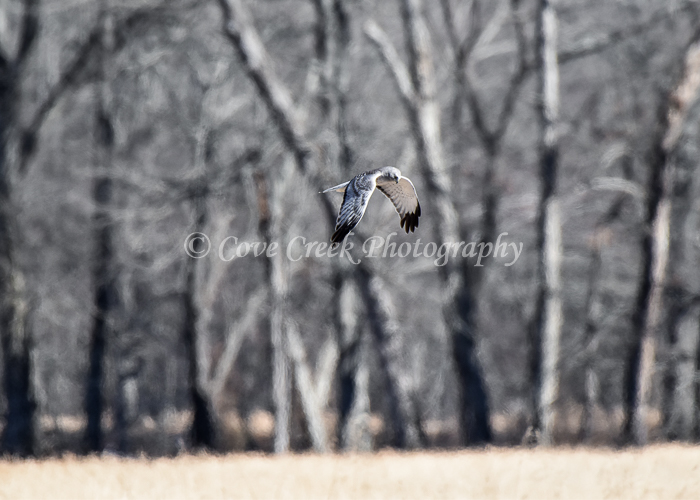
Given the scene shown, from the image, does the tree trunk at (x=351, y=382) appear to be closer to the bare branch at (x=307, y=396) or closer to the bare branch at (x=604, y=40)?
the bare branch at (x=307, y=396)

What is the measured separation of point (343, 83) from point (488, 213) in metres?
3.22

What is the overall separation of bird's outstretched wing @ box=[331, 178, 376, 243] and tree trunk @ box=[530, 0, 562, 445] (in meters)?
6.02

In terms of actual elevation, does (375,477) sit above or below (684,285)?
below

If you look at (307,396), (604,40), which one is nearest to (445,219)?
(604,40)

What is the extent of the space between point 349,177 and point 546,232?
2904 mm

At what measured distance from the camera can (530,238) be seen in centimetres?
1967

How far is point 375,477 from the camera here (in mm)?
8039

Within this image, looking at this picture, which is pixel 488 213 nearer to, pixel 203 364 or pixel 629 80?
pixel 629 80

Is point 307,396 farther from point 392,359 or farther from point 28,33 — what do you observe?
point 28,33

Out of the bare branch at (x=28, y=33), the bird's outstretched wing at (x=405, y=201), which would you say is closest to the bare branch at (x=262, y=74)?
the bare branch at (x=28, y=33)

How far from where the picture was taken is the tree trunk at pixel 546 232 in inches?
493

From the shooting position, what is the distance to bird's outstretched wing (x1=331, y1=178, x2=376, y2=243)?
6.48 meters

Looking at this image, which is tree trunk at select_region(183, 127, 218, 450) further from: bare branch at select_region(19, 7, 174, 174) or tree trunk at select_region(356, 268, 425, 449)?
tree trunk at select_region(356, 268, 425, 449)

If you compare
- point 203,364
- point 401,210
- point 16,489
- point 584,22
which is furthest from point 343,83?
point 16,489
